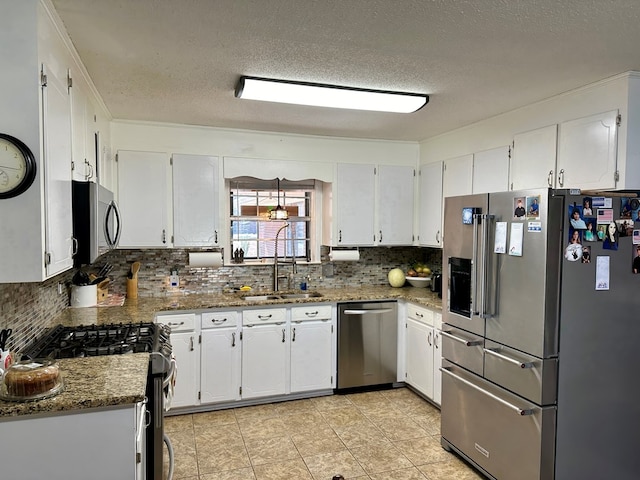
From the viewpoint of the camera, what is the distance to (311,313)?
3.96 m

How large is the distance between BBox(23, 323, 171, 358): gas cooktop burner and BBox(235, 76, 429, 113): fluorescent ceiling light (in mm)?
1565

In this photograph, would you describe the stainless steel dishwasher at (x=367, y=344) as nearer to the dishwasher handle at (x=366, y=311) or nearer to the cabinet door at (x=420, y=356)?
the dishwasher handle at (x=366, y=311)

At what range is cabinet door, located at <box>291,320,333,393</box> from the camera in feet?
12.9

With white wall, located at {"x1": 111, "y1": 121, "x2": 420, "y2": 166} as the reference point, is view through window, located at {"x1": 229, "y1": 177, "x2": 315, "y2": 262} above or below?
below

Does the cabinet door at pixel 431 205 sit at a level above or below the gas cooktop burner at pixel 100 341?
above

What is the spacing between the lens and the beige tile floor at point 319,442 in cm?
283

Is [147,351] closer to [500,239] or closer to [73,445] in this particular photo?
[73,445]

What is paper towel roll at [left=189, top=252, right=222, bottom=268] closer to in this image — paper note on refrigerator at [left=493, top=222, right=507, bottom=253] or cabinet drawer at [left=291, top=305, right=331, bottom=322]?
cabinet drawer at [left=291, top=305, right=331, bottom=322]

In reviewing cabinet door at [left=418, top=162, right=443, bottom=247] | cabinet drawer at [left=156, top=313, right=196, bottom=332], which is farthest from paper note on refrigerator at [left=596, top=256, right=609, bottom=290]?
cabinet drawer at [left=156, top=313, right=196, bottom=332]

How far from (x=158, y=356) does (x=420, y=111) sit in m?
2.47

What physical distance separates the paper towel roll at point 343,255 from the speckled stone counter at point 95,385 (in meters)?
2.43

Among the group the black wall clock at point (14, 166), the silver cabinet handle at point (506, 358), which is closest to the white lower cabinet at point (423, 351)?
the silver cabinet handle at point (506, 358)

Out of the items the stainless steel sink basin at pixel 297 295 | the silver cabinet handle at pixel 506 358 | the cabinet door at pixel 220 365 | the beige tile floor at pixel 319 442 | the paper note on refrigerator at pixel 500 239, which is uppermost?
the paper note on refrigerator at pixel 500 239

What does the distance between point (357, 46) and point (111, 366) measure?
1.90 m
